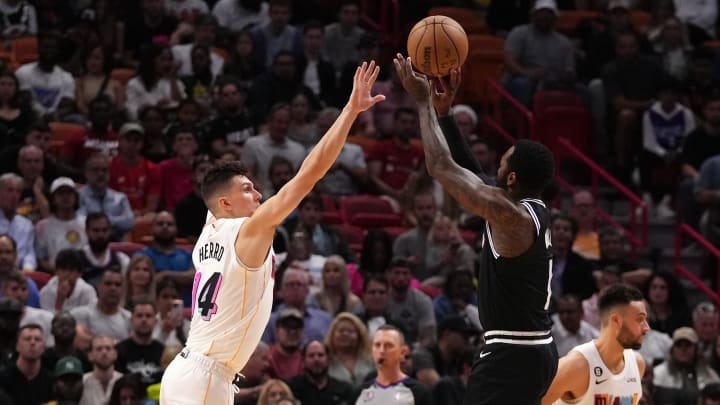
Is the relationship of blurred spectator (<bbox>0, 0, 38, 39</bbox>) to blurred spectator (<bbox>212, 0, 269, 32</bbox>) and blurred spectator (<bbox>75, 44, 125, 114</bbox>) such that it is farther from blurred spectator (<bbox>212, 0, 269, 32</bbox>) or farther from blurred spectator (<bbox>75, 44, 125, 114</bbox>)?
blurred spectator (<bbox>212, 0, 269, 32</bbox>)

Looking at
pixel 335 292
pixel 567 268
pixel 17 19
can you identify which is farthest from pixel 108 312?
pixel 17 19

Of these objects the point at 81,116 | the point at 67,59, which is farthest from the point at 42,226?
the point at 67,59

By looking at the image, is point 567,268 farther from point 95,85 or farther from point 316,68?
point 95,85

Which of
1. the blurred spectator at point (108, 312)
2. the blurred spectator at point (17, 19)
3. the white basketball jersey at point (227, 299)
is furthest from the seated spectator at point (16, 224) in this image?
the white basketball jersey at point (227, 299)

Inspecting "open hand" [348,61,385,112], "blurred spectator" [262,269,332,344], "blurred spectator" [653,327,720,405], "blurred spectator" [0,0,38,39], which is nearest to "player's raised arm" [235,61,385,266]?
"open hand" [348,61,385,112]

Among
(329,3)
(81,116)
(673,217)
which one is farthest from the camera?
(329,3)

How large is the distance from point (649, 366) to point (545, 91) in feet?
17.9

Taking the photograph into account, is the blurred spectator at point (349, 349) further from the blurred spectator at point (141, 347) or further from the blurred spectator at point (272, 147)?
the blurred spectator at point (272, 147)

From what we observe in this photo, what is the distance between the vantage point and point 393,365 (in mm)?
11820

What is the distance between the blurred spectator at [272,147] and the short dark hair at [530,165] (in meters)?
8.24

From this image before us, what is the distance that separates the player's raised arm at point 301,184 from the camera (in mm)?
7344

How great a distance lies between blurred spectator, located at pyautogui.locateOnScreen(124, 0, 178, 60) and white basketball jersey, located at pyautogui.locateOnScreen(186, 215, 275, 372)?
10.5 meters

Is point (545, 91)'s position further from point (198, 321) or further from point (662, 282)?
point (198, 321)

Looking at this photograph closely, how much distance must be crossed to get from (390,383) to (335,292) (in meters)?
2.06
